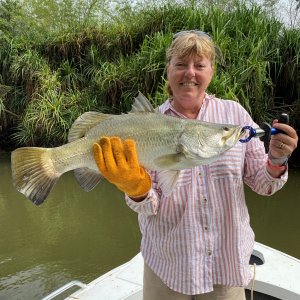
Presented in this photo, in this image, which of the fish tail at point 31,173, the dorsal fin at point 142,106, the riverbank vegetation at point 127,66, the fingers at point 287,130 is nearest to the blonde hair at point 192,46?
the dorsal fin at point 142,106

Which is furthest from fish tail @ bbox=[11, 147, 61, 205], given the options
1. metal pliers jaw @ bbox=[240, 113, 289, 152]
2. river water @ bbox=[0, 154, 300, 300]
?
river water @ bbox=[0, 154, 300, 300]

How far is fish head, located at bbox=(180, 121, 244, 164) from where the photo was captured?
1537mm

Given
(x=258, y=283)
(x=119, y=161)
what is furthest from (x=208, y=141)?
(x=258, y=283)

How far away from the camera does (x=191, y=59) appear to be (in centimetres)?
174

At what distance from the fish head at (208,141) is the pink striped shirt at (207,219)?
20cm

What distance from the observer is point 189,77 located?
1720 millimetres

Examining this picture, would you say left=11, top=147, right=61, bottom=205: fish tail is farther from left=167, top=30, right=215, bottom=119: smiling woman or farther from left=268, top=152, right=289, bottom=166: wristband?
left=268, top=152, right=289, bottom=166: wristband

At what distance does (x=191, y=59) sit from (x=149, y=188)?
0.60m

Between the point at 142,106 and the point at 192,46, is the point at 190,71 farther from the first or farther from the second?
the point at 142,106

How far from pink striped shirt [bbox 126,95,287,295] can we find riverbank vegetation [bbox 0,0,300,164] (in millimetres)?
4554

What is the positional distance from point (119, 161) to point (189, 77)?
0.49 meters

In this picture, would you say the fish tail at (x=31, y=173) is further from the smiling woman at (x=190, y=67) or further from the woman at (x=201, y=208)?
the smiling woman at (x=190, y=67)

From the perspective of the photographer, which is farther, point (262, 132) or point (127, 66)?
point (127, 66)

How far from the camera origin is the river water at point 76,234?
4969 millimetres
